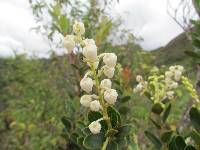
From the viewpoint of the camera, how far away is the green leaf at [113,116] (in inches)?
56.1

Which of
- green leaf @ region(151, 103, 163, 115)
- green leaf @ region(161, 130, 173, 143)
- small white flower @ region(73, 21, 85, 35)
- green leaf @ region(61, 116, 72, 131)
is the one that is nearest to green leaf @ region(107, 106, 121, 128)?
small white flower @ region(73, 21, 85, 35)

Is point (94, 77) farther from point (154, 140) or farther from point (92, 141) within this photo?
point (154, 140)

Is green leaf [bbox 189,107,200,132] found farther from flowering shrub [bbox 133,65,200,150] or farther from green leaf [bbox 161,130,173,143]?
green leaf [bbox 161,130,173,143]

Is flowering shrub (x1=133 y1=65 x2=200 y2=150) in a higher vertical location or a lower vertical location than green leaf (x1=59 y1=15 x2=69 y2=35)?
lower

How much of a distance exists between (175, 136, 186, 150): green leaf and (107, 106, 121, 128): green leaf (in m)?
0.20

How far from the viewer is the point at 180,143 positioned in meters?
1.51

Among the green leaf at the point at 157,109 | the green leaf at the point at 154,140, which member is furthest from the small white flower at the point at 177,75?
the green leaf at the point at 154,140

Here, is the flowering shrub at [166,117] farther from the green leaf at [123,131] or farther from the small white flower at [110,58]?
the small white flower at [110,58]

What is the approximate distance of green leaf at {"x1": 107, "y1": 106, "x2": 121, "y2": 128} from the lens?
1.42 meters

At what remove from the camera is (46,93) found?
6.47 meters

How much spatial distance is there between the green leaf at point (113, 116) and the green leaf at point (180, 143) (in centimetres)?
20

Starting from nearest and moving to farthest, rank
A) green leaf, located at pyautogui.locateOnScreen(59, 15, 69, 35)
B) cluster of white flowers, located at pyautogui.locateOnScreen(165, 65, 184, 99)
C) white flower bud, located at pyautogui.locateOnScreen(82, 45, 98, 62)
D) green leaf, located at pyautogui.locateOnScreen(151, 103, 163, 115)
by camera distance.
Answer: white flower bud, located at pyautogui.locateOnScreen(82, 45, 98, 62), green leaf, located at pyautogui.locateOnScreen(151, 103, 163, 115), cluster of white flowers, located at pyautogui.locateOnScreen(165, 65, 184, 99), green leaf, located at pyautogui.locateOnScreen(59, 15, 69, 35)

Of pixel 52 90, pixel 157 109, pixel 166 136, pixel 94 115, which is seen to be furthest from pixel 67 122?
pixel 52 90

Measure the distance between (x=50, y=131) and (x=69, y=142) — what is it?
3.34 metres
